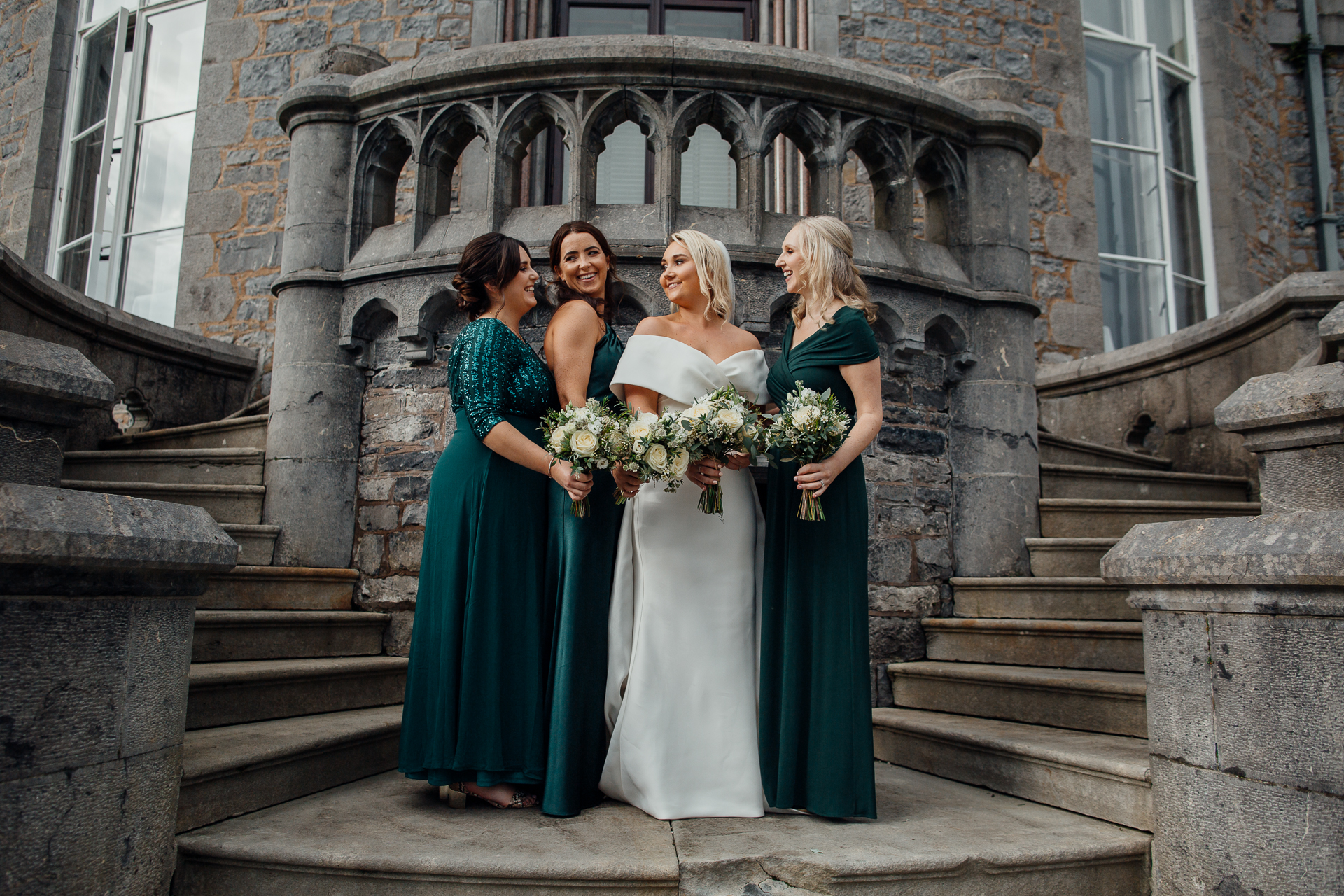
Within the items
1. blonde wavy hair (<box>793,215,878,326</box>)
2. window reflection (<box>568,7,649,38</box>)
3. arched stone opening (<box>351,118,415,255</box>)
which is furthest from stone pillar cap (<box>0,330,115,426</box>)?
window reflection (<box>568,7,649,38</box>)

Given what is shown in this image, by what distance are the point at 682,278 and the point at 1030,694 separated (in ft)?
6.87

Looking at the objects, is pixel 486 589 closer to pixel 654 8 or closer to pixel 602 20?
pixel 602 20

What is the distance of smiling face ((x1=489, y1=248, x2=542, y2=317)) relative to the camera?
10.3 ft

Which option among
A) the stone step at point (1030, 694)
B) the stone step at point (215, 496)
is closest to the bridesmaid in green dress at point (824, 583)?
the stone step at point (1030, 694)

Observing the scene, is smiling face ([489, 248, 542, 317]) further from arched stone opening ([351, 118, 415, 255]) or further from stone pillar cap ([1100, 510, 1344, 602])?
stone pillar cap ([1100, 510, 1344, 602])

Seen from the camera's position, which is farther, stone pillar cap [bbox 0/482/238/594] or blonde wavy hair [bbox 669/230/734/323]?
blonde wavy hair [bbox 669/230/734/323]

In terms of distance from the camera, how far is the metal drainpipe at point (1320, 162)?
9.55 metres

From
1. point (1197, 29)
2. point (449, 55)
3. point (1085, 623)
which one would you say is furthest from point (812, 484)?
point (1197, 29)

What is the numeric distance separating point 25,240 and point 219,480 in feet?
21.0

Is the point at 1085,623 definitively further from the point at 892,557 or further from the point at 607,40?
the point at 607,40

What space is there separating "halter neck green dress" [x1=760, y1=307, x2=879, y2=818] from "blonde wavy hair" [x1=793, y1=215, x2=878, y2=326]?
76 mm

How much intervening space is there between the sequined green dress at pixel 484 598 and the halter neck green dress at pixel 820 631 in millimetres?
743

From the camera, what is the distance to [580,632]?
9.64 feet

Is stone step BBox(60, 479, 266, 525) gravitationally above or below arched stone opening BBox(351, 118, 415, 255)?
below
